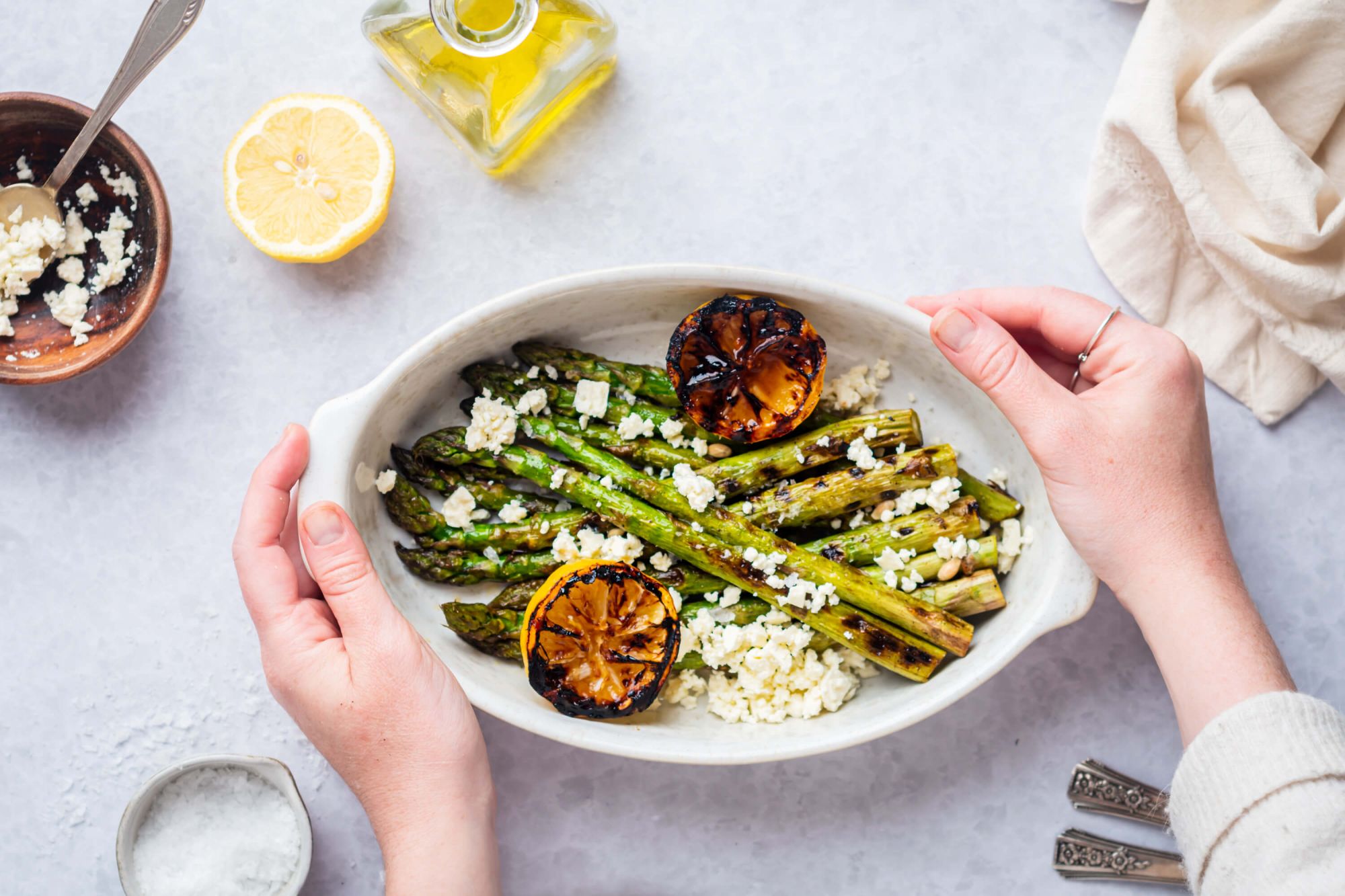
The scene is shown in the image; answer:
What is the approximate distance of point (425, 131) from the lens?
94.8 inches

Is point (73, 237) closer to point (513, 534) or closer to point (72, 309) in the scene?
point (72, 309)

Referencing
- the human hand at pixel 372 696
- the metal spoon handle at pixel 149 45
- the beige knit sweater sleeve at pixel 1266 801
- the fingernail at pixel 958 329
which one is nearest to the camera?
the beige knit sweater sleeve at pixel 1266 801

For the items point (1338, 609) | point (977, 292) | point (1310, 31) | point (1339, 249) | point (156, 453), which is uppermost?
point (1310, 31)

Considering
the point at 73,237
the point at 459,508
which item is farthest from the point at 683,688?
the point at 73,237

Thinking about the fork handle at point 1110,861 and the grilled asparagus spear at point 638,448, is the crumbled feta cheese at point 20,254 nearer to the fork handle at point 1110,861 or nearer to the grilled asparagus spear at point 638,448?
the grilled asparagus spear at point 638,448

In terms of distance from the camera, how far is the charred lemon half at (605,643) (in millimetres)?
1993

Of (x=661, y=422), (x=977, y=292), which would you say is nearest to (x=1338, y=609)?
(x=977, y=292)

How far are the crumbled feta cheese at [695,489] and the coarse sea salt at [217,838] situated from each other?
118 cm

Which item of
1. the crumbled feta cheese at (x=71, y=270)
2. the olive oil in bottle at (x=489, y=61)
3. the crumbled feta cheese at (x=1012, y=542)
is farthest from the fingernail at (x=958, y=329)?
the crumbled feta cheese at (x=71, y=270)

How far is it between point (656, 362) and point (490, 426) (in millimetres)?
442

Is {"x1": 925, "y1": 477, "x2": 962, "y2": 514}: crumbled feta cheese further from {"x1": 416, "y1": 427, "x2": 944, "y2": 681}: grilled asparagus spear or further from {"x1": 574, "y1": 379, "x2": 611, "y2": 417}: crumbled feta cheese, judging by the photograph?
{"x1": 574, "y1": 379, "x2": 611, "y2": 417}: crumbled feta cheese

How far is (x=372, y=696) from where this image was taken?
1.86m

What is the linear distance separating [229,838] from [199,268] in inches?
54.6

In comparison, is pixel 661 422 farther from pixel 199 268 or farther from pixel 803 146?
pixel 199 268
